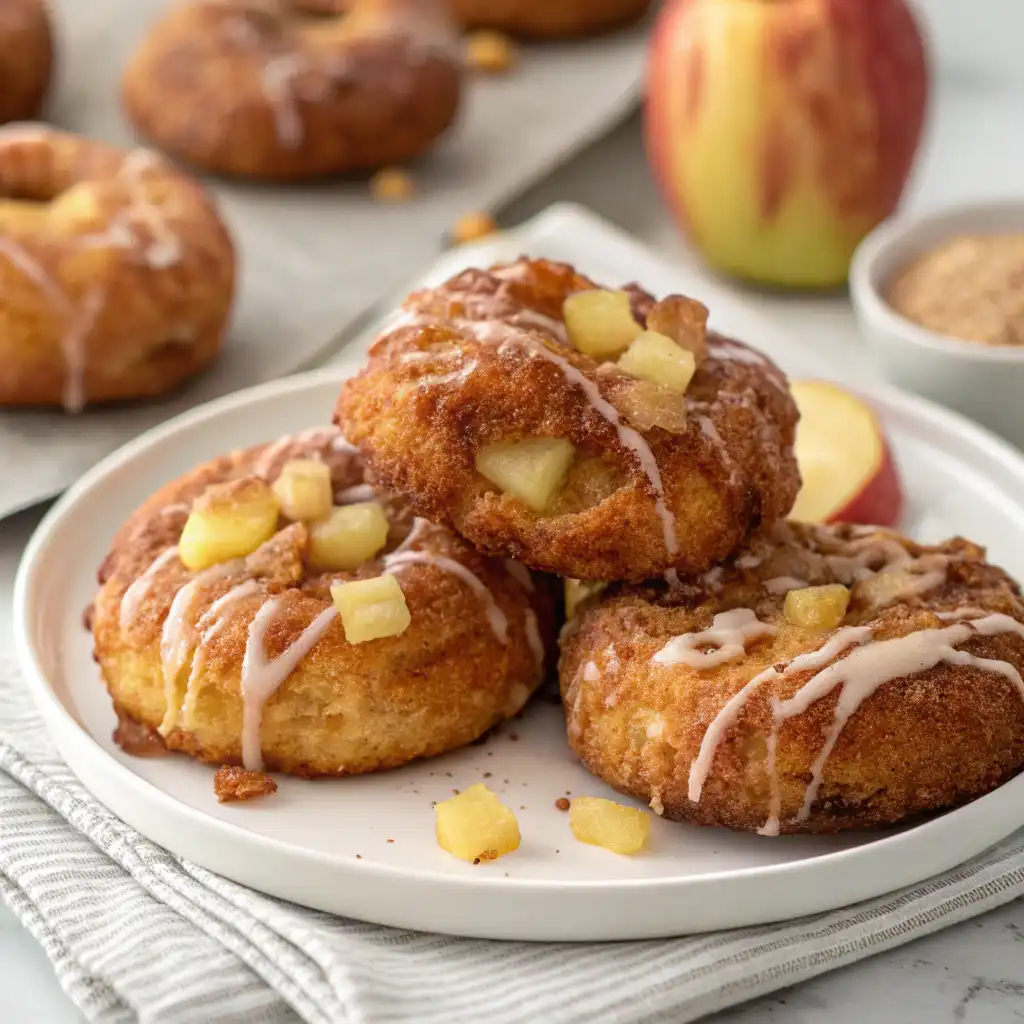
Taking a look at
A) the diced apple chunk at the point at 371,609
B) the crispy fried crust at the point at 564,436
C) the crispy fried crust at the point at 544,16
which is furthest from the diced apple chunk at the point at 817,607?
the crispy fried crust at the point at 544,16

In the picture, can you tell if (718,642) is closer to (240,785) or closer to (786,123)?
(240,785)

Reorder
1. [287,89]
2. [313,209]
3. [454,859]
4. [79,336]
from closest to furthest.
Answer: [454,859], [79,336], [287,89], [313,209]

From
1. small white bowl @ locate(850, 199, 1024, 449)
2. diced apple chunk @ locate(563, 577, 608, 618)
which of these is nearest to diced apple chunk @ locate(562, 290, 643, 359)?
diced apple chunk @ locate(563, 577, 608, 618)

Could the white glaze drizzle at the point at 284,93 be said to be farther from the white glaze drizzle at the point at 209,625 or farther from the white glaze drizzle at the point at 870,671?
the white glaze drizzle at the point at 870,671

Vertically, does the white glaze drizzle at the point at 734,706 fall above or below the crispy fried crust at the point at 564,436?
below

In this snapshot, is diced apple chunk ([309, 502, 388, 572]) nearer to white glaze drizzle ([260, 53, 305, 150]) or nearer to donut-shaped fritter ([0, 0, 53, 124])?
white glaze drizzle ([260, 53, 305, 150])

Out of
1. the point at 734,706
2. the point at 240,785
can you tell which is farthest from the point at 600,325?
the point at 240,785

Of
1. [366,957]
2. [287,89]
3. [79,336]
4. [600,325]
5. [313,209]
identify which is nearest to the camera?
[366,957]
